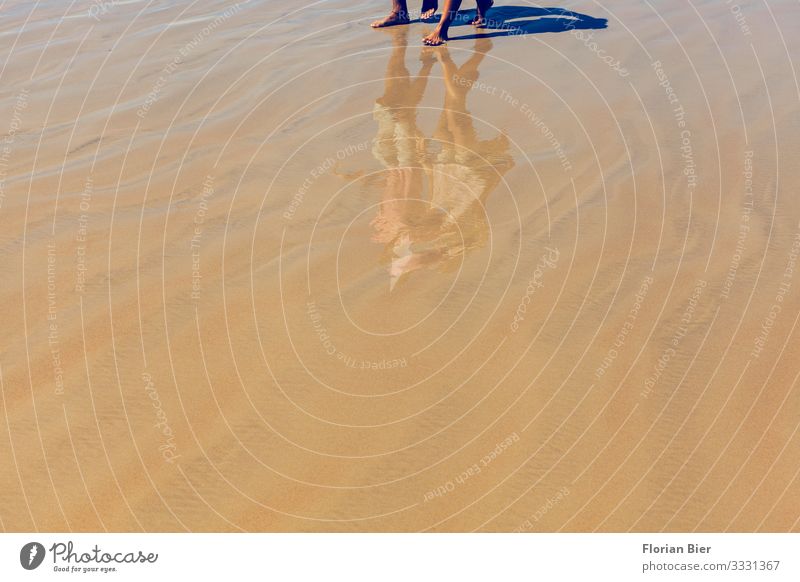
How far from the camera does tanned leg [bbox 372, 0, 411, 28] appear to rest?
30.7 feet

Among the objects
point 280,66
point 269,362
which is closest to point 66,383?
point 269,362

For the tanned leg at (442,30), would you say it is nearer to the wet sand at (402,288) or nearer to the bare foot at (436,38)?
the bare foot at (436,38)

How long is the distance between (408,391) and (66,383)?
1792 mm

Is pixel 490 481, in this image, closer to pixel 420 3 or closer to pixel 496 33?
pixel 496 33

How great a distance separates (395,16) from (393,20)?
55 millimetres

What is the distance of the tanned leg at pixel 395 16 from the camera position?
9.36m

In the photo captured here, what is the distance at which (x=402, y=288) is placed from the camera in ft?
17.0

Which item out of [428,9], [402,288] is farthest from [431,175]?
[428,9]

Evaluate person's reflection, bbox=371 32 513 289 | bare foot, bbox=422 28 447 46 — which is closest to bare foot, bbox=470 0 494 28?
bare foot, bbox=422 28 447 46

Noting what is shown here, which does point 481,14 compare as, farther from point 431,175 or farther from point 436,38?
point 431,175

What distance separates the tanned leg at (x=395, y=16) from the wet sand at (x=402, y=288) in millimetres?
837

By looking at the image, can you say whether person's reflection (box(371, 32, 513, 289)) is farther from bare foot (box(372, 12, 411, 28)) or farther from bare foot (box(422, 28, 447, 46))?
bare foot (box(372, 12, 411, 28))

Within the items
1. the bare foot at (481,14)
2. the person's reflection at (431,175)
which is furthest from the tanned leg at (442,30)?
the person's reflection at (431,175)
